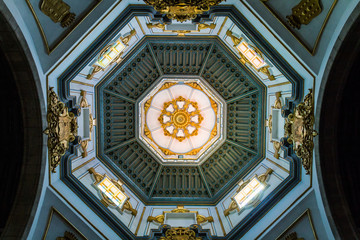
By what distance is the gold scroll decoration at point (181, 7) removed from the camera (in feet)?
38.9

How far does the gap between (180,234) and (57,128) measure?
7.79 m

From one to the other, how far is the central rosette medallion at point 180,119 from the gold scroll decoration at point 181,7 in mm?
10021

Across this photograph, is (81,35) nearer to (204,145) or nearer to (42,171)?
(42,171)

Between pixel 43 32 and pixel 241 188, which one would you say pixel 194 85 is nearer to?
pixel 241 188

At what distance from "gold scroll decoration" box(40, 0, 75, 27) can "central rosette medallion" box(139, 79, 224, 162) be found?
890 centimetres

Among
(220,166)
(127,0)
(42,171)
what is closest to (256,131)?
(220,166)

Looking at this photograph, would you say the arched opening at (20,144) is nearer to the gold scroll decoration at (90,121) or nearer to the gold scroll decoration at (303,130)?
the gold scroll decoration at (90,121)

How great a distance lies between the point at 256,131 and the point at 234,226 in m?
6.33

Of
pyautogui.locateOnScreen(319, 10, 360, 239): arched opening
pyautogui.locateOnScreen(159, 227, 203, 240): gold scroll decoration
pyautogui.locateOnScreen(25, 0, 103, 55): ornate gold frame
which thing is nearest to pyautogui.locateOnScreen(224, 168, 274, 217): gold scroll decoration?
pyautogui.locateOnScreen(159, 227, 203, 240): gold scroll decoration

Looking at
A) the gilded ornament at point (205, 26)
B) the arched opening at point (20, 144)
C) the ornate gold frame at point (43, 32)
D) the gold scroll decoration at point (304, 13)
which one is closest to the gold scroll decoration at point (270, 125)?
the gold scroll decoration at point (304, 13)

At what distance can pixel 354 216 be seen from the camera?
10.5 m

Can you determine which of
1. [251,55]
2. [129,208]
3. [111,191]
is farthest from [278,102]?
[111,191]

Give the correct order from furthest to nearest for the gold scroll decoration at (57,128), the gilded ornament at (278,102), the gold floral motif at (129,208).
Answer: the gold floral motif at (129,208)
the gilded ornament at (278,102)
the gold scroll decoration at (57,128)

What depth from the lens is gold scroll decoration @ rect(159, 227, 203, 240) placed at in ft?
43.8
